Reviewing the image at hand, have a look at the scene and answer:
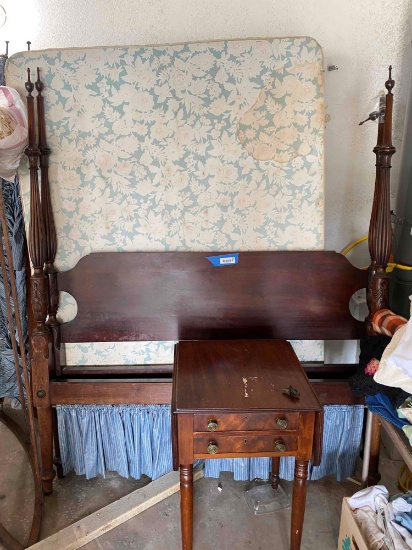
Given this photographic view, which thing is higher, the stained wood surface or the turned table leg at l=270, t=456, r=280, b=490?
the stained wood surface

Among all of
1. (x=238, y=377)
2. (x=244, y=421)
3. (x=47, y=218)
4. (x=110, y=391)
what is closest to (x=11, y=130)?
(x=47, y=218)

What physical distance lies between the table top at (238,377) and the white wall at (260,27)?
3.82ft

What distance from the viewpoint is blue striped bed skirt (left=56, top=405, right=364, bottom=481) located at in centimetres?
171

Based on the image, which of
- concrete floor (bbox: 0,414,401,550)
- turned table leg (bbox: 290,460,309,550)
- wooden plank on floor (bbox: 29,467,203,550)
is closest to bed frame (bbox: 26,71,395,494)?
concrete floor (bbox: 0,414,401,550)

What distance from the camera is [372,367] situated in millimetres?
1408

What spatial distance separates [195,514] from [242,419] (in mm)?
717

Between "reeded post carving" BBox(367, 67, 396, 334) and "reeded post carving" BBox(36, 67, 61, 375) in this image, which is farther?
"reeded post carving" BBox(36, 67, 61, 375)

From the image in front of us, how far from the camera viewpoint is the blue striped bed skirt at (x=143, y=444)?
1.71 metres

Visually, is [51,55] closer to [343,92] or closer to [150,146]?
[150,146]

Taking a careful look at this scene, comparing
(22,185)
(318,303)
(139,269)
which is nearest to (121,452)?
(139,269)

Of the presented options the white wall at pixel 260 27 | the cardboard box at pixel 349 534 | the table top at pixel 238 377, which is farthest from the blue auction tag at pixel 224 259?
the cardboard box at pixel 349 534

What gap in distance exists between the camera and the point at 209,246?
67.1 inches

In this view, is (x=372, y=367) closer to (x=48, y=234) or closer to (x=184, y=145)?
(x=184, y=145)

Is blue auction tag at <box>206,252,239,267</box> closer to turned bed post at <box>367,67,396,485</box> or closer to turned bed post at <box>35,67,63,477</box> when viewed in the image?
turned bed post at <box>367,67,396,485</box>
